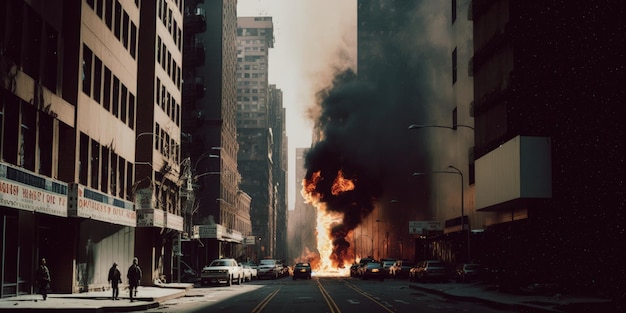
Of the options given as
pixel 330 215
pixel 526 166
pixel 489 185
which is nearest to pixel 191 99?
pixel 330 215

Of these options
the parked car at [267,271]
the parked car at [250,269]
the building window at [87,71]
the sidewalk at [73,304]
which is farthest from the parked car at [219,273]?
the building window at [87,71]

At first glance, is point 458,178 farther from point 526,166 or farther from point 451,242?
point 526,166

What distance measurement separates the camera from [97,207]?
126ft

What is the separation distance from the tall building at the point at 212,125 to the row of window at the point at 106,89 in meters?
36.6

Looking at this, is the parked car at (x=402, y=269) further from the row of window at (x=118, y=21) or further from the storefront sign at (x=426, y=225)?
the row of window at (x=118, y=21)

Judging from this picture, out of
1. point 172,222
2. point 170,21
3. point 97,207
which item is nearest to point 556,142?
point 172,222

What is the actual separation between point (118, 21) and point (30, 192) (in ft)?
70.3

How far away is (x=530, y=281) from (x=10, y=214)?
29355 mm

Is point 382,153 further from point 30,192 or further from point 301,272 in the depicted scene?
point 30,192

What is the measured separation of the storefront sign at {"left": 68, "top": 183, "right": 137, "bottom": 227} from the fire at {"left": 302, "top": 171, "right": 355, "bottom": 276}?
6957 centimetres

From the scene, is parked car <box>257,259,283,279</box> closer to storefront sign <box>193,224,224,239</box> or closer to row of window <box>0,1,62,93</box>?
storefront sign <box>193,224,224,239</box>

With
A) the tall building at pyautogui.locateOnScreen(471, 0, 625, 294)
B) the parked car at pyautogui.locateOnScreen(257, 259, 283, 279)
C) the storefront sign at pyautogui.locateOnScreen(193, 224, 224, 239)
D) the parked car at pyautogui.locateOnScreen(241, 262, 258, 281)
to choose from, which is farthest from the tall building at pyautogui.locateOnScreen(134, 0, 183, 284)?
the tall building at pyautogui.locateOnScreen(471, 0, 625, 294)

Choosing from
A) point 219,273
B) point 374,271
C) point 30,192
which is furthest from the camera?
point 374,271

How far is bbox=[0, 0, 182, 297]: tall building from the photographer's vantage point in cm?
3195
